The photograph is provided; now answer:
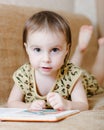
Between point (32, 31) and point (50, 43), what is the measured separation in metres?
0.08

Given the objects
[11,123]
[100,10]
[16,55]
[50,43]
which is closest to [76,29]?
[100,10]

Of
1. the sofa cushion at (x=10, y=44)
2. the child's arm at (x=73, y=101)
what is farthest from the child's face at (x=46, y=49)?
the sofa cushion at (x=10, y=44)

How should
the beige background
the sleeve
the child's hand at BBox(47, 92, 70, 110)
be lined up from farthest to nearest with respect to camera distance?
the beige background < the sleeve < the child's hand at BBox(47, 92, 70, 110)

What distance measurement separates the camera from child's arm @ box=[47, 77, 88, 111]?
0.98 metres

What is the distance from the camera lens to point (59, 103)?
98 centimetres

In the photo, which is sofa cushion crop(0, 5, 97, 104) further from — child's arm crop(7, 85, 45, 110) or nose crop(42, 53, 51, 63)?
nose crop(42, 53, 51, 63)

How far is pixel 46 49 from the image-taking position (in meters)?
1.04

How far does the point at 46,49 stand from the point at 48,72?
94 mm

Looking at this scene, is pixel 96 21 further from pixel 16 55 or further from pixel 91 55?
pixel 16 55

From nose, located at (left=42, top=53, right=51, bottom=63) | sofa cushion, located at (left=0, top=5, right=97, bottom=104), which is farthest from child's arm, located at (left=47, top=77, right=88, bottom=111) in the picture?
sofa cushion, located at (left=0, top=5, right=97, bottom=104)

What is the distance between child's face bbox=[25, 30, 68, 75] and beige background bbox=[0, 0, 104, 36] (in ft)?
2.72

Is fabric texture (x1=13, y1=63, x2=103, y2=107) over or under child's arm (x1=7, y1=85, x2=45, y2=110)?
over

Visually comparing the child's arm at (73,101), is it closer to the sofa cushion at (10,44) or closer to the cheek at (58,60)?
the cheek at (58,60)

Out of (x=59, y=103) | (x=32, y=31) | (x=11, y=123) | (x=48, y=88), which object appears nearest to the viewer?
(x=11, y=123)
